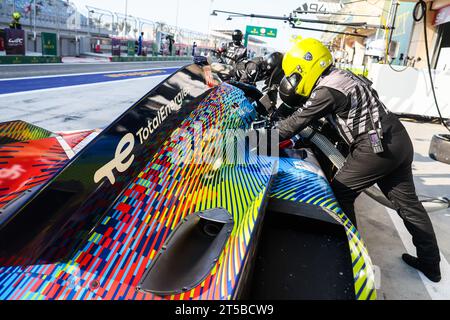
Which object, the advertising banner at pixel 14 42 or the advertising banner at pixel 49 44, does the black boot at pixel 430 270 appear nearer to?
the advertising banner at pixel 14 42

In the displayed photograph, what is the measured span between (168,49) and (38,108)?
26.8 meters

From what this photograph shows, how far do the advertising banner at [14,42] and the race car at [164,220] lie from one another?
14.7 m

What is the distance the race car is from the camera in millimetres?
1239

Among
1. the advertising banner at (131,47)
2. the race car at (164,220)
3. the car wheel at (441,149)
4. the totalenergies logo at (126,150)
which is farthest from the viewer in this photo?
the advertising banner at (131,47)

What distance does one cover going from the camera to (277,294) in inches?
54.9

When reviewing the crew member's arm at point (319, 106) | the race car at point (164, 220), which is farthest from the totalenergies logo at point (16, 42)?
the crew member's arm at point (319, 106)

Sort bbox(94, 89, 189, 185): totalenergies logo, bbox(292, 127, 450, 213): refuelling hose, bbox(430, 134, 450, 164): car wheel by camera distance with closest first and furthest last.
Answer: bbox(94, 89, 189, 185): totalenergies logo, bbox(292, 127, 450, 213): refuelling hose, bbox(430, 134, 450, 164): car wheel

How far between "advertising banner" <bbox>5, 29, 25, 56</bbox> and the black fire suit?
15.5 m

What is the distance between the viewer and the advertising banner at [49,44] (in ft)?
53.1

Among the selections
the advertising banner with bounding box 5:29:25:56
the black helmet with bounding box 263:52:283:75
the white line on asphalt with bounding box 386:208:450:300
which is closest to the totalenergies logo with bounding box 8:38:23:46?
the advertising banner with bounding box 5:29:25:56

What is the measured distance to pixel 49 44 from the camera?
16500 millimetres

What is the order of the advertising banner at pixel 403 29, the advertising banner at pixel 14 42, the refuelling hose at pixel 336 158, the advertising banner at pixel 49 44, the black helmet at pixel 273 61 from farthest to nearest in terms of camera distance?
the advertising banner at pixel 49 44 < the advertising banner at pixel 403 29 < the advertising banner at pixel 14 42 < the black helmet at pixel 273 61 < the refuelling hose at pixel 336 158

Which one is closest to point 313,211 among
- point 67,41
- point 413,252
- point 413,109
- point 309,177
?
point 309,177

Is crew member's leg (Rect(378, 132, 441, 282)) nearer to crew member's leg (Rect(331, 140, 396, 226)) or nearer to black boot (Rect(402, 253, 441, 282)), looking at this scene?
black boot (Rect(402, 253, 441, 282))
